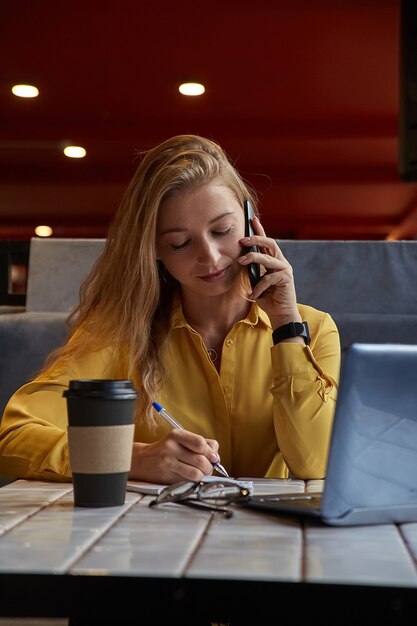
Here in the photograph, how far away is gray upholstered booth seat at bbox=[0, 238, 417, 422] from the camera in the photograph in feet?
6.47

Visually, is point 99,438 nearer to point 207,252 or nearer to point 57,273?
point 207,252

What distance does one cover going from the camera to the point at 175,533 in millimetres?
775

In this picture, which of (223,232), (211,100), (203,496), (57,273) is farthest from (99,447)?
(211,100)

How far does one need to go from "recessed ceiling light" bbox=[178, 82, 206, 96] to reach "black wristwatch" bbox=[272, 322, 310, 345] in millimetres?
5264

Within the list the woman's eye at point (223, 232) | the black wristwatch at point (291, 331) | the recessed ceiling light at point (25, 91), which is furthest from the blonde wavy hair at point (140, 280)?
the recessed ceiling light at point (25, 91)

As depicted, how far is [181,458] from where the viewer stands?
114 centimetres

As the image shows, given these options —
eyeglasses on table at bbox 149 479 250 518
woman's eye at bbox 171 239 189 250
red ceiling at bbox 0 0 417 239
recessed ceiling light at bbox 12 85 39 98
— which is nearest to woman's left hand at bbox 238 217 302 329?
woman's eye at bbox 171 239 189 250

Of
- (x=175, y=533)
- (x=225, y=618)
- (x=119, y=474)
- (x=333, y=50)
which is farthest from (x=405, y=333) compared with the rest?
(x=333, y=50)

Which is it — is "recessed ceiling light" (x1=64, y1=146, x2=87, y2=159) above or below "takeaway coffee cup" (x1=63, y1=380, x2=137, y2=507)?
above

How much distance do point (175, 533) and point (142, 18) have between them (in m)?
4.91

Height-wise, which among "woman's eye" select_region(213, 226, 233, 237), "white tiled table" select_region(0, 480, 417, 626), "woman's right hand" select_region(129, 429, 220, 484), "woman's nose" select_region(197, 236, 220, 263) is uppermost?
"woman's eye" select_region(213, 226, 233, 237)

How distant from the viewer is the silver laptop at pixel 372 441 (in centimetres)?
79

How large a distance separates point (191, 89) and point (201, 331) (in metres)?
5.21

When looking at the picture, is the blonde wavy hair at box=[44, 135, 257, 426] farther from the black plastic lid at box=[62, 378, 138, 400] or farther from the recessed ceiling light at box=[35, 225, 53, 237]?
the recessed ceiling light at box=[35, 225, 53, 237]
